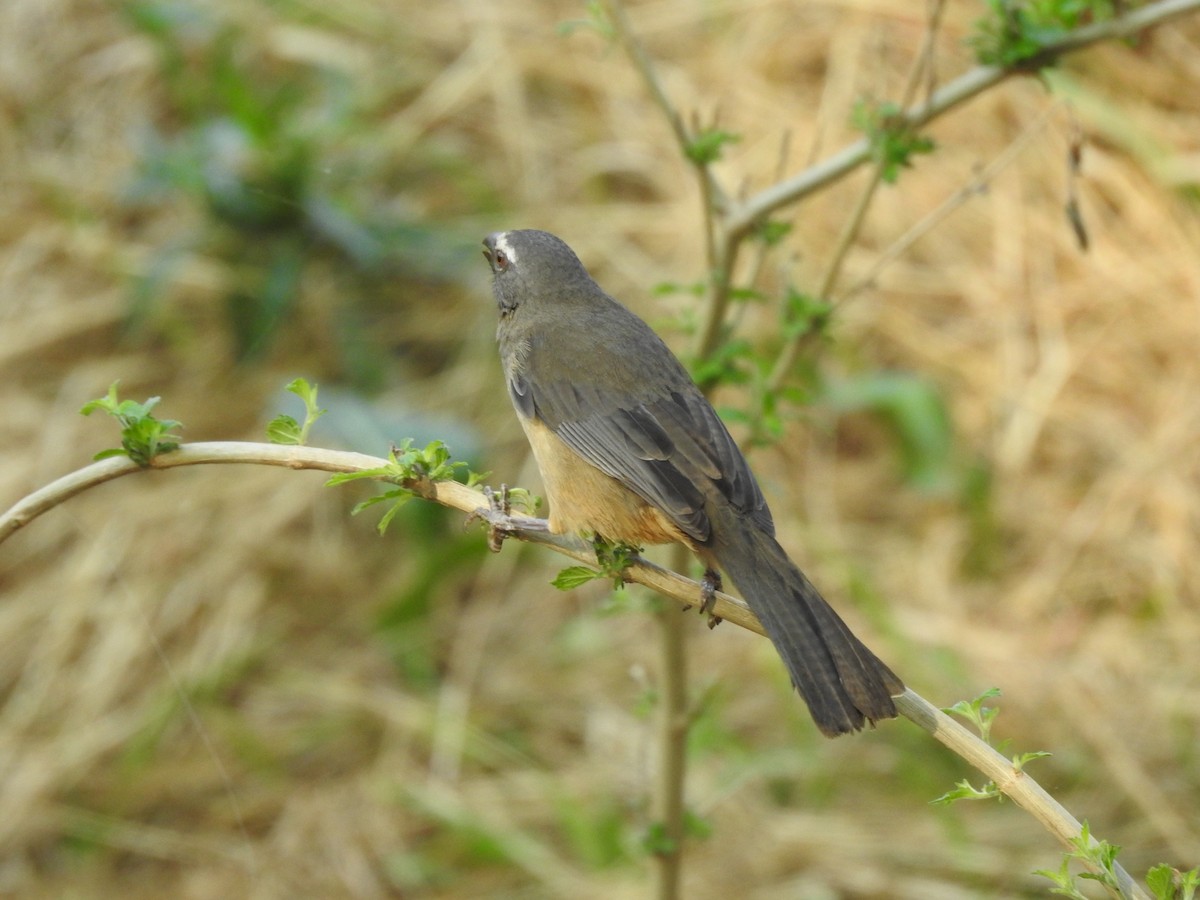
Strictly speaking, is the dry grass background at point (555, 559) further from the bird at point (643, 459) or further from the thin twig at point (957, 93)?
the thin twig at point (957, 93)

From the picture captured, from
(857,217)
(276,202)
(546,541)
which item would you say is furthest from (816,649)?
(276,202)

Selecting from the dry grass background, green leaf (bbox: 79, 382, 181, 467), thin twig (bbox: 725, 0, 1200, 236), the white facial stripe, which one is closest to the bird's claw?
green leaf (bbox: 79, 382, 181, 467)

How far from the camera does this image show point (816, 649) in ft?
8.62

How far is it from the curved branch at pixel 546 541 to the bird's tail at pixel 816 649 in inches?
2.0

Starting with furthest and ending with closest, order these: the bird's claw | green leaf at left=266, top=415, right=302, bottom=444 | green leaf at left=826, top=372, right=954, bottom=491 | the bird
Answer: green leaf at left=826, top=372, right=954, bottom=491
the bird's claw
the bird
green leaf at left=266, top=415, right=302, bottom=444

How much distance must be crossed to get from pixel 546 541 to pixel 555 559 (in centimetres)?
324

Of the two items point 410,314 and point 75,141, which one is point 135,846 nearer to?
point 410,314

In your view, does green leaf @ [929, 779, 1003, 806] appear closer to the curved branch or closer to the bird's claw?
the curved branch

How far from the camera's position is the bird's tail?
251 cm

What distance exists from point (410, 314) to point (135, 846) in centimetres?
306

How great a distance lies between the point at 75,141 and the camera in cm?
766

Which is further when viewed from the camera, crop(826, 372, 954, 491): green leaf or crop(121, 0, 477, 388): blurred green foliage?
crop(121, 0, 477, 388): blurred green foliage

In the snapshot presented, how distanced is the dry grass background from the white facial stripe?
158 cm

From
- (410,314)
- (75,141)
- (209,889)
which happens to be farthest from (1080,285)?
(75,141)
